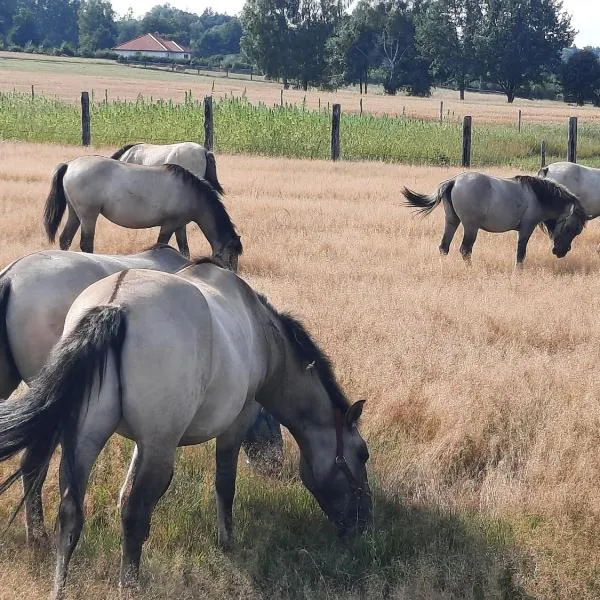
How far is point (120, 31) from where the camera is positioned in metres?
142

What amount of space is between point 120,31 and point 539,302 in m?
143

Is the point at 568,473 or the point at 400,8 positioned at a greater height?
the point at 400,8

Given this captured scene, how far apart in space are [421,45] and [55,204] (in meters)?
67.6

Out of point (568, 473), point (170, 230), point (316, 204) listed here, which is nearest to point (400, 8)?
point (316, 204)

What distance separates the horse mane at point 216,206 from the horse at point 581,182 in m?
5.94

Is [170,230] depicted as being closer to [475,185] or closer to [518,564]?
[475,185]

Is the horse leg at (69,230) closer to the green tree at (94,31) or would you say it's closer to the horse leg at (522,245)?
the horse leg at (522,245)

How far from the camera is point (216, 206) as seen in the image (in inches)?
386

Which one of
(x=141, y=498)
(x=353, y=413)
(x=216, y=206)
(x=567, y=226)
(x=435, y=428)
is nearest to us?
(x=141, y=498)

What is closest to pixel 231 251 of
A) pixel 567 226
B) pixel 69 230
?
pixel 69 230

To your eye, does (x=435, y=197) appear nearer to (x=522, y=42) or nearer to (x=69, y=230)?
(x=69, y=230)

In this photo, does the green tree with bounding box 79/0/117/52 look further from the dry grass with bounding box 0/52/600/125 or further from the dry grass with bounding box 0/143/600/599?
the dry grass with bounding box 0/143/600/599

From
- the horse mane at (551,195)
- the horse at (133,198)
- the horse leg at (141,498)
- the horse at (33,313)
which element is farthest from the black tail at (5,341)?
the horse mane at (551,195)

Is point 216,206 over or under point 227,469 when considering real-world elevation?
over
